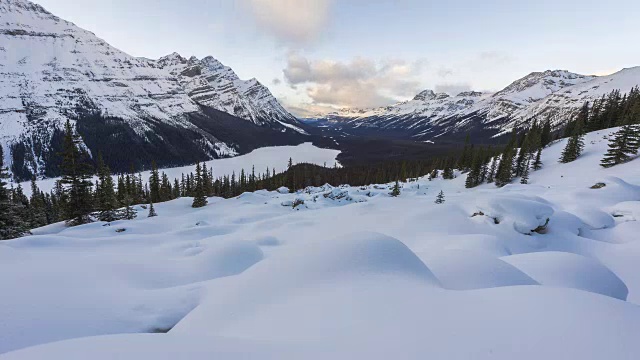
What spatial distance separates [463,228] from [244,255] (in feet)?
39.0

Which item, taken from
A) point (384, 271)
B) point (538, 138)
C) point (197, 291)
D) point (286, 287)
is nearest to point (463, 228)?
point (384, 271)

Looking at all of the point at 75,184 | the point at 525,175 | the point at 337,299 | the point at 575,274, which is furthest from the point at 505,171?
the point at 75,184

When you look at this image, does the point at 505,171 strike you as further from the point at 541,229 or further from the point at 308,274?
the point at 308,274

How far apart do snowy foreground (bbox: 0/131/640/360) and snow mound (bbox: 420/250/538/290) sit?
4 cm

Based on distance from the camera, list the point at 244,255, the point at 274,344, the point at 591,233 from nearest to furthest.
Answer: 1. the point at 274,344
2. the point at 244,255
3. the point at 591,233

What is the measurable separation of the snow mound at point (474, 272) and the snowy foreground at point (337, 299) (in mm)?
43

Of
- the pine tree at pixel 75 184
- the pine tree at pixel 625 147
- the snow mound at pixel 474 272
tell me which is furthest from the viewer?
the pine tree at pixel 625 147

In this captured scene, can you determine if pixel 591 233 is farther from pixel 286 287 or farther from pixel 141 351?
pixel 141 351

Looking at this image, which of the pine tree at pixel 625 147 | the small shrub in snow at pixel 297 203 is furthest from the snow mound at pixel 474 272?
the pine tree at pixel 625 147

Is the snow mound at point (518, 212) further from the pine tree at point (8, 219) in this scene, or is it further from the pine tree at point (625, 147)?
the pine tree at point (625, 147)

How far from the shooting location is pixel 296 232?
17391 mm

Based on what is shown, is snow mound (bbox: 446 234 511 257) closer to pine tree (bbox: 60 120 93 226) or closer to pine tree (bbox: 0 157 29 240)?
pine tree (bbox: 0 157 29 240)

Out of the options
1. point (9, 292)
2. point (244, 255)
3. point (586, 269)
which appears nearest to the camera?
point (9, 292)

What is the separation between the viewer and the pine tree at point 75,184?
23875 millimetres
